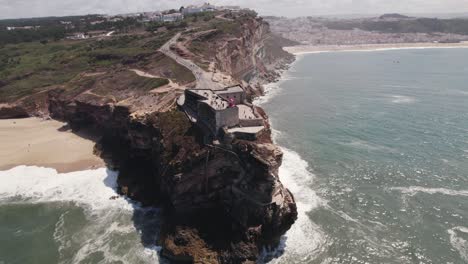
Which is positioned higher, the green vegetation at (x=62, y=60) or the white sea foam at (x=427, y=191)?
the green vegetation at (x=62, y=60)

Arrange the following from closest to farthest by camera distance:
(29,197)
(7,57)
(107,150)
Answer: (29,197), (107,150), (7,57)

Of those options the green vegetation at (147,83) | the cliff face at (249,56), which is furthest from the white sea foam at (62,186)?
the cliff face at (249,56)

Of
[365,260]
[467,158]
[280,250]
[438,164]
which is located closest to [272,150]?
[280,250]

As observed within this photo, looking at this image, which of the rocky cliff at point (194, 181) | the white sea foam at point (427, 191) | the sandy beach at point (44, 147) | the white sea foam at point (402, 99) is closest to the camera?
the rocky cliff at point (194, 181)

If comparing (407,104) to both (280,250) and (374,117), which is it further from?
(280,250)

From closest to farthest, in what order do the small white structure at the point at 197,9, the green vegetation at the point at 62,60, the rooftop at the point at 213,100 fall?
1. the rooftop at the point at 213,100
2. the green vegetation at the point at 62,60
3. the small white structure at the point at 197,9

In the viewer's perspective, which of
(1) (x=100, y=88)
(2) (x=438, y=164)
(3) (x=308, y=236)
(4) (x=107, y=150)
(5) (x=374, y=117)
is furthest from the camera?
(5) (x=374, y=117)

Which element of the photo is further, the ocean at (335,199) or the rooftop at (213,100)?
the rooftop at (213,100)

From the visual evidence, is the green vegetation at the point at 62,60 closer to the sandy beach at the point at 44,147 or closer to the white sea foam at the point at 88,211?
the sandy beach at the point at 44,147
